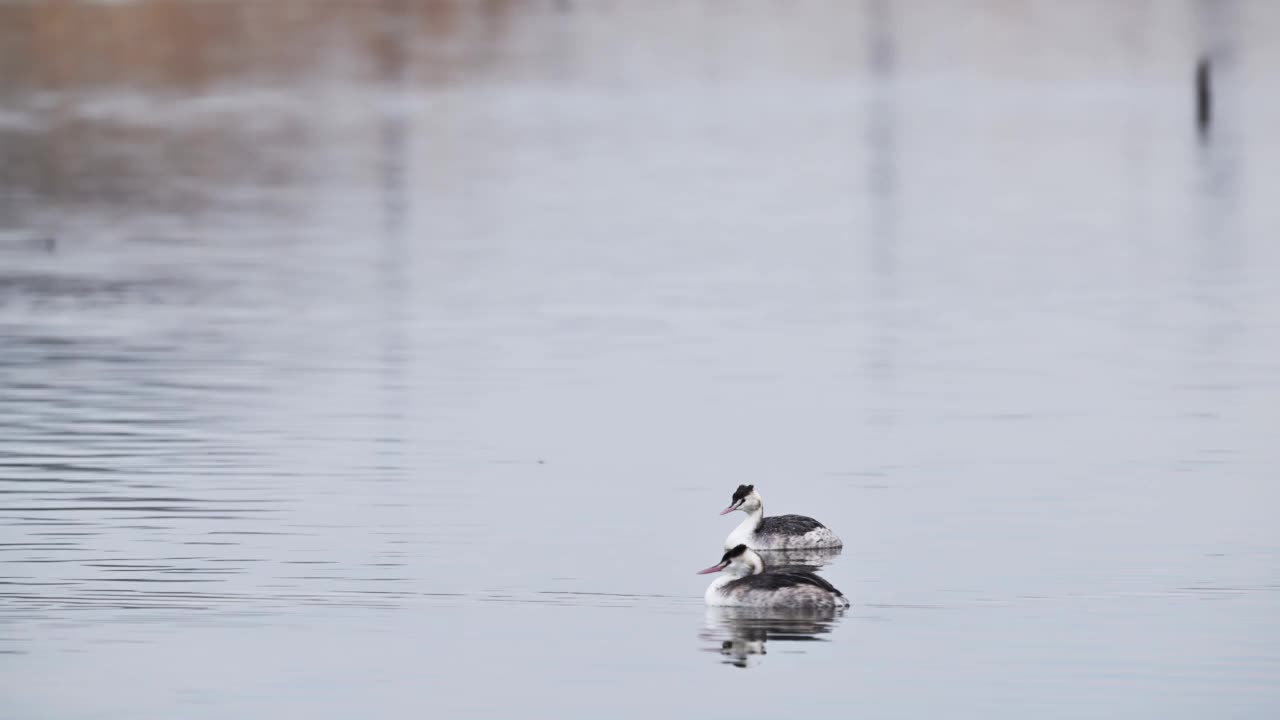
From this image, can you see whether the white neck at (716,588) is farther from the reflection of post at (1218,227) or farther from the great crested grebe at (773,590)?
the reflection of post at (1218,227)

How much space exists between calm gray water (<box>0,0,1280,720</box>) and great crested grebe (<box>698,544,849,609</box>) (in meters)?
0.15

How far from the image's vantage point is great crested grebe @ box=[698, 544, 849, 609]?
16.5 meters

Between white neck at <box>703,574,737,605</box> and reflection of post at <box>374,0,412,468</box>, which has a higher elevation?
reflection of post at <box>374,0,412,468</box>

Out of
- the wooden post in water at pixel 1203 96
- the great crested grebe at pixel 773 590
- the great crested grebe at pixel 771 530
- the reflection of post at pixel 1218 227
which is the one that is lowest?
the great crested grebe at pixel 773 590

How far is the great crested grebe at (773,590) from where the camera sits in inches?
650

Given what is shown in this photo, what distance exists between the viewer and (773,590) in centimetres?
1662

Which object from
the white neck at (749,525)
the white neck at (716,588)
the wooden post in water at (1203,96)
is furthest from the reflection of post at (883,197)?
the white neck at (716,588)

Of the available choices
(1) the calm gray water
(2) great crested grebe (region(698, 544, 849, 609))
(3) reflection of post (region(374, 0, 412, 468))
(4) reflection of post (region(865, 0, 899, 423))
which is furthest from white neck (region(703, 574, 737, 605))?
(4) reflection of post (region(865, 0, 899, 423))

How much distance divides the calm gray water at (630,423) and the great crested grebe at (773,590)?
5.8 inches

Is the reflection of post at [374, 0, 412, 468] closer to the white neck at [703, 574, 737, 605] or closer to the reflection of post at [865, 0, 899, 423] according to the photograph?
the reflection of post at [865, 0, 899, 423]

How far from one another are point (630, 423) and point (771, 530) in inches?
243

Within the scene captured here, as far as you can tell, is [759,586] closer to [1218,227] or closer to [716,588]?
[716,588]

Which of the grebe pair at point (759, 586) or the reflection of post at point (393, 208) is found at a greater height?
the reflection of post at point (393, 208)

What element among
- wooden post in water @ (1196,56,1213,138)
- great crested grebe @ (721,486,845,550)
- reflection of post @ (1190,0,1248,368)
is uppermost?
wooden post in water @ (1196,56,1213,138)
